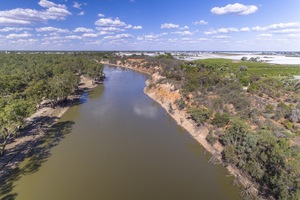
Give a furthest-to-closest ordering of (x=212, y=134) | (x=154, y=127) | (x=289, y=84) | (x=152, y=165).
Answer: (x=289, y=84), (x=154, y=127), (x=212, y=134), (x=152, y=165)

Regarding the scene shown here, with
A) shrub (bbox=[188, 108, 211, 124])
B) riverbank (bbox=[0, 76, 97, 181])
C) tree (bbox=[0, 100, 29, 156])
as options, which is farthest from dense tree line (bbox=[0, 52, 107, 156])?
shrub (bbox=[188, 108, 211, 124])

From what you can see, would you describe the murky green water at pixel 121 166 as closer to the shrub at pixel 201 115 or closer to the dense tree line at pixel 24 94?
the shrub at pixel 201 115

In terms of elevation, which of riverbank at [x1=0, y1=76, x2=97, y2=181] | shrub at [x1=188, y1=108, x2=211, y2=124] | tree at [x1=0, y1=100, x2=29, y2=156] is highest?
tree at [x1=0, y1=100, x2=29, y2=156]

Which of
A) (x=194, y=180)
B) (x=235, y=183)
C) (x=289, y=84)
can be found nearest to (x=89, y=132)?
(x=194, y=180)

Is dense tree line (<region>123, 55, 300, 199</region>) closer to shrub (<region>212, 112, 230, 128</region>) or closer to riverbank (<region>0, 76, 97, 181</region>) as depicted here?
shrub (<region>212, 112, 230, 128</region>)

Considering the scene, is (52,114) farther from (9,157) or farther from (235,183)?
(235,183)

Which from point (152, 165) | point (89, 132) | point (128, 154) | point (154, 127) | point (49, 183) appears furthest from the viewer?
point (154, 127)

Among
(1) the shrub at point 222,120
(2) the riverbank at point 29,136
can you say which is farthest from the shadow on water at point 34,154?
(1) the shrub at point 222,120

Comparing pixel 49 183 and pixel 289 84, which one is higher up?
pixel 289 84
